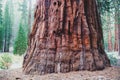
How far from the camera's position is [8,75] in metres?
6.34

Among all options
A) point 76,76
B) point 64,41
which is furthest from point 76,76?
point 64,41

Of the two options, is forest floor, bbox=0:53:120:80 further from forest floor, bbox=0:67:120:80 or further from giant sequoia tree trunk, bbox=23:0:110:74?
giant sequoia tree trunk, bbox=23:0:110:74

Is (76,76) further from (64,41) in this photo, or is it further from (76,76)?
(64,41)

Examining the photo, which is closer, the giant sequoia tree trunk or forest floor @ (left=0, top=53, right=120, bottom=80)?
forest floor @ (left=0, top=53, right=120, bottom=80)

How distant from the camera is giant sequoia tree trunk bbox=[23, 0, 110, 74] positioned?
20.6 feet

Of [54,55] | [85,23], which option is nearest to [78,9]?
[85,23]

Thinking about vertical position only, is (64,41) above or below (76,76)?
above

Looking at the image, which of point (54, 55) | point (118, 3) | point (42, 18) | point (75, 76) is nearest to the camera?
point (75, 76)

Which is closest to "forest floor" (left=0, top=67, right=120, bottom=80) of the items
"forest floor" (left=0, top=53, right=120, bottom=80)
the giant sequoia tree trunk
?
"forest floor" (left=0, top=53, right=120, bottom=80)

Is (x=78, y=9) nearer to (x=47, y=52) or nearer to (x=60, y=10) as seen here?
(x=60, y=10)

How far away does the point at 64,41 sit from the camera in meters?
6.41

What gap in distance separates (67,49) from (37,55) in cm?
85

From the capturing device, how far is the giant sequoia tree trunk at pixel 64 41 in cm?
629

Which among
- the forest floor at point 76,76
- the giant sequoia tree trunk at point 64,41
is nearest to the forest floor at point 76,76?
the forest floor at point 76,76
